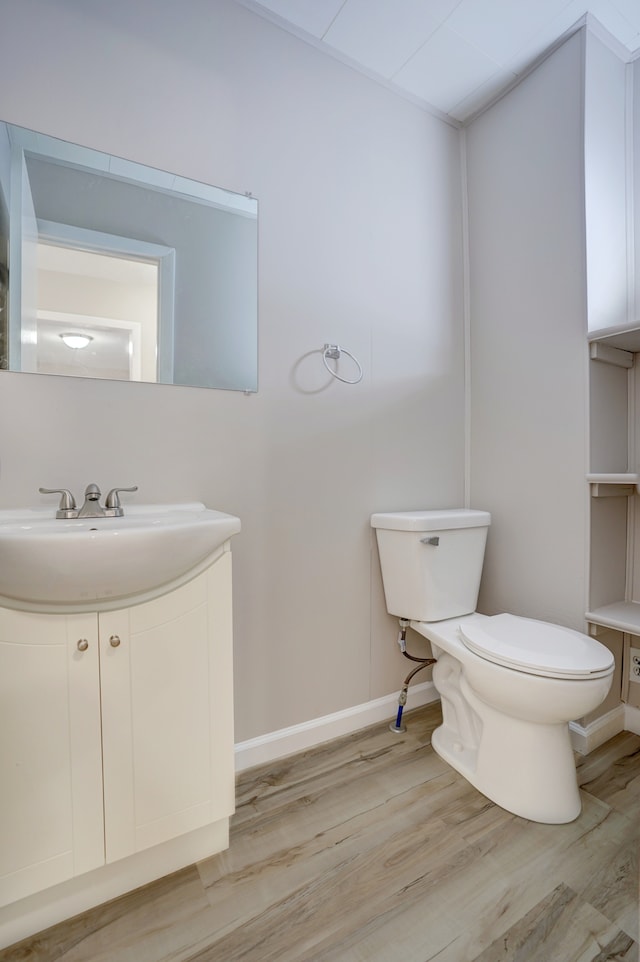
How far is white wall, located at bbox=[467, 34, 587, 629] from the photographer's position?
1.50m

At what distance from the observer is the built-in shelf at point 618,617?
1360 millimetres

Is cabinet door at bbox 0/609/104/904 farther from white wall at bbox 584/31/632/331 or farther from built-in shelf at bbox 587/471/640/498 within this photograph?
white wall at bbox 584/31/632/331

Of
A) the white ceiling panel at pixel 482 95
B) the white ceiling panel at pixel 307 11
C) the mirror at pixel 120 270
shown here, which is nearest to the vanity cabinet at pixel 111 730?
the mirror at pixel 120 270

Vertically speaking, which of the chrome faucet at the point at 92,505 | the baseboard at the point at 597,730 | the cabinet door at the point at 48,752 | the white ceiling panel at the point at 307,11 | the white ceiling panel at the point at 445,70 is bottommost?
the baseboard at the point at 597,730

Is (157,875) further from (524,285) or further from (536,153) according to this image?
(536,153)

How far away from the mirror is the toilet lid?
3.39 feet

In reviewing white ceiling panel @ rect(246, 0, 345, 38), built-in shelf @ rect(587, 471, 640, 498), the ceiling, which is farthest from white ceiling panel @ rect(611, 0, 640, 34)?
built-in shelf @ rect(587, 471, 640, 498)

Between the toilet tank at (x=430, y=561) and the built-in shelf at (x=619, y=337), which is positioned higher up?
the built-in shelf at (x=619, y=337)

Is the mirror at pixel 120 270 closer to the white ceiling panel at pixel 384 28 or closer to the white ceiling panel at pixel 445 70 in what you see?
the white ceiling panel at pixel 384 28

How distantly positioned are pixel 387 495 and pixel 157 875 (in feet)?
4.13

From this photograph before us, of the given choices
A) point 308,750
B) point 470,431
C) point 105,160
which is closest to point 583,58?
point 470,431

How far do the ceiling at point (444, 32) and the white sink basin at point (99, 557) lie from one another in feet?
5.41

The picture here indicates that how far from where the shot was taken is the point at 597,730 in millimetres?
1511

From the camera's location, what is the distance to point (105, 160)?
1.18 metres
